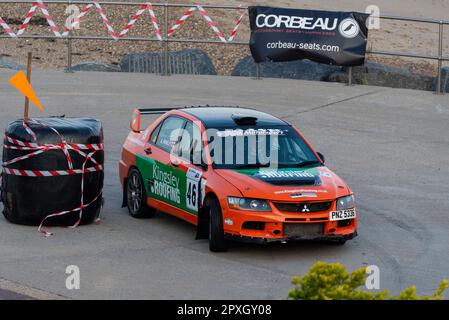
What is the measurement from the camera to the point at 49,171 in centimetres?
1315

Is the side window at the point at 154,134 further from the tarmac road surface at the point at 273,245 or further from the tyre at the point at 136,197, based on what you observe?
the tarmac road surface at the point at 273,245

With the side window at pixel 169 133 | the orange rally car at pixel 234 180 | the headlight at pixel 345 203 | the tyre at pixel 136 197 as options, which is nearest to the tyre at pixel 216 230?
the orange rally car at pixel 234 180

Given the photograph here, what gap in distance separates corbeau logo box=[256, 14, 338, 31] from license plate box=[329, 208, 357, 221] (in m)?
11.9

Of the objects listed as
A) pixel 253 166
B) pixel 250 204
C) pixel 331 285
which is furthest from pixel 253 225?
pixel 331 285

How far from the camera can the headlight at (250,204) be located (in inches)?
472

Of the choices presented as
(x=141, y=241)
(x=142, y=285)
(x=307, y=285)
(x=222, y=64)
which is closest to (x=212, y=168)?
(x=141, y=241)

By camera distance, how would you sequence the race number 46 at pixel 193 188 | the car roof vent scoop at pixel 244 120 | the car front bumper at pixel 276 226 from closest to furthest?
the car front bumper at pixel 276 226 → the race number 46 at pixel 193 188 → the car roof vent scoop at pixel 244 120

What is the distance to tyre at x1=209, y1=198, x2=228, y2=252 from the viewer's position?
12156 millimetres

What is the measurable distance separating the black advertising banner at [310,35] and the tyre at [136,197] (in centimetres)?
1050

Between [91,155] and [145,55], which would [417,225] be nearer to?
[91,155]

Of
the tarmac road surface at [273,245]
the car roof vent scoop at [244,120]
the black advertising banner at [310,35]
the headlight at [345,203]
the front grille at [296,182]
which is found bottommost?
the tarmac road surface at [273,245]

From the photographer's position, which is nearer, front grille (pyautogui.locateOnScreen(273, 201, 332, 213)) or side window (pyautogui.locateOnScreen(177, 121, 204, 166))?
front grille (pyautogui.locateOnScreen(273, 201, 332, 213))

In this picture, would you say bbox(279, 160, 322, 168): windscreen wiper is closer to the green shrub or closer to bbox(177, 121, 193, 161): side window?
bbox(177, 121, 193, 161): side window

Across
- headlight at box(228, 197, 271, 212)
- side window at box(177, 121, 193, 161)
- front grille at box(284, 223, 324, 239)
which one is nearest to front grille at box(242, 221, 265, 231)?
headlight at box(228, 197, 271, 212)
